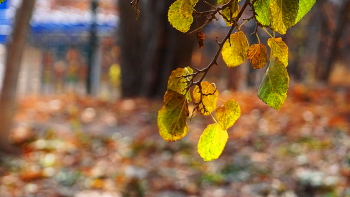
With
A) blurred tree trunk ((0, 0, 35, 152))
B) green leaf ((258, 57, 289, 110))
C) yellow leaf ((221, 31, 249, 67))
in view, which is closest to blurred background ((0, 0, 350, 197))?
blurred tree trunk ((0, 0, 35, 152))

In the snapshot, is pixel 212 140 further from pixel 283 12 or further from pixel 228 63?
pixel 283 12

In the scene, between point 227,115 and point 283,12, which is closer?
point 283,12

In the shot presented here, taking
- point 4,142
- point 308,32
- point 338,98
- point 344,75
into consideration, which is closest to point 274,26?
point 4,142

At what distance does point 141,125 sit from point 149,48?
7.98 feet

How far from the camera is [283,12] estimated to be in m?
0.99

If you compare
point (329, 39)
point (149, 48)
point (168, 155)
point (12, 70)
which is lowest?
point (168, 155)

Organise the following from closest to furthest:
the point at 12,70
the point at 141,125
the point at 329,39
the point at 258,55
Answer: the point at 258,55, the point at 12,70, the point at 141,125, the point at 329,39

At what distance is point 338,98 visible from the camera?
31.3ft

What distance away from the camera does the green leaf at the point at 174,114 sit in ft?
3.41

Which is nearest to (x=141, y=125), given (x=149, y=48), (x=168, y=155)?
(x=168, y=155)

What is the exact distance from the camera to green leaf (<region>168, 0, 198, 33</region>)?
1.04 meters

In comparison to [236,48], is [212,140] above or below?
below

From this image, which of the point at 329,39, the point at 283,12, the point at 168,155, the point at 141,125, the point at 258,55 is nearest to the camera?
the point at 283,12

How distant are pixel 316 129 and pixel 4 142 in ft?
13.9
